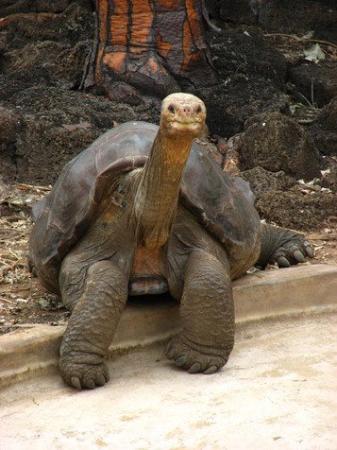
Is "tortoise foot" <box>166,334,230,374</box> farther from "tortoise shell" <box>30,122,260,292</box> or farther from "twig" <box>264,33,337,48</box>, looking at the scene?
"twig" <box>264,33,337,48</box>

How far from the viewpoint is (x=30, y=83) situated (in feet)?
24.9

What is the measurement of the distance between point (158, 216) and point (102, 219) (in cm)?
38

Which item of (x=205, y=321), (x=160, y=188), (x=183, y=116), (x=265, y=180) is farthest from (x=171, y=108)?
(x=265, y=180)

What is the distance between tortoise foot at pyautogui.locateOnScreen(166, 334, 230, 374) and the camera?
13.2 feet

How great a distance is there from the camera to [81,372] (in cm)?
388

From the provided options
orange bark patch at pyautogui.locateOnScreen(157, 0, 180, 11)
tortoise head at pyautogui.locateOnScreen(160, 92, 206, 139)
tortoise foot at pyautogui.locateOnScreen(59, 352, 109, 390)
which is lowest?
orange bark patch at pyautogui.locateOnScreen(157, 0, 180, 11)

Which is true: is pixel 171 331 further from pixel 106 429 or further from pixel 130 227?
pixel 106 429

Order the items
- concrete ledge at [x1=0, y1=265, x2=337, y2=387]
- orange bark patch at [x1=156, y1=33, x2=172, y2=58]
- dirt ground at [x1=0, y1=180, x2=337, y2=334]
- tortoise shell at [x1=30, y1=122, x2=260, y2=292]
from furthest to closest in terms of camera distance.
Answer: orange bark patch at [x1=156, y1=33, x2=172, y2=58] → dirt ground at [x1=0, y1=180, x2=337, y2=334] → tortoise shell at [x1=30, y1=122, x2=260, y2=292] → concrete ledge at [x1=0, y1=265, x2=337, y2=387]

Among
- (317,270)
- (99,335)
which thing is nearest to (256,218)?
(317,270)

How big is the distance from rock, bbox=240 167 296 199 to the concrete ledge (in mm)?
1708

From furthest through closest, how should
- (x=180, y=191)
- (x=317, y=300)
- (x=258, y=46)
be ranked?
(x=258, y=46), (x=317, y=300), (x=180, y=191)

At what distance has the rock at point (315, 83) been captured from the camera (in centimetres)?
806

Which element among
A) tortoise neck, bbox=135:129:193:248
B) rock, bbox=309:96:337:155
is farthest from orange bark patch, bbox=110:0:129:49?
tortoise neck, bbox=135:129:193:248

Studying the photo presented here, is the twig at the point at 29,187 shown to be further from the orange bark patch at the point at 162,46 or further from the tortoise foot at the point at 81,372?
the tortoise foot at the point at 81,372
